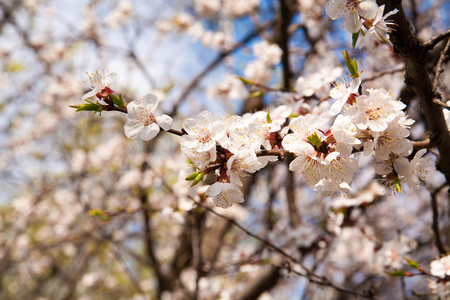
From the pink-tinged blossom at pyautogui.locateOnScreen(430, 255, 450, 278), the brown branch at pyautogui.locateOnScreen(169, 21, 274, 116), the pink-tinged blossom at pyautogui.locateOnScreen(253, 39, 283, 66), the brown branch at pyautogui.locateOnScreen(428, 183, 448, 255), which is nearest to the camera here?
the pink-tinged blossom at pyautogui.locateOnScreen(430, 255, 450, 278)

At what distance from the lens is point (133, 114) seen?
1104mm

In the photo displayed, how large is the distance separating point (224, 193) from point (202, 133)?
0.20 meters

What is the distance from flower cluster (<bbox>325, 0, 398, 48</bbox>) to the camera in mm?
1021

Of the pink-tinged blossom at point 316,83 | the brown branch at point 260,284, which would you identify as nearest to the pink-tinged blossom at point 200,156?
the pink-tinged blossom at point 316,83

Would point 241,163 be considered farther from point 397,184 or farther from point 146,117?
point 397,184

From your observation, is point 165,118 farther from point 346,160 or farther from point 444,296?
point 444,296

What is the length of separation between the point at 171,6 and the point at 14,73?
9.08ft

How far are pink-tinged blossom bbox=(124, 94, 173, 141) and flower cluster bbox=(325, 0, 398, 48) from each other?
24.0 inches

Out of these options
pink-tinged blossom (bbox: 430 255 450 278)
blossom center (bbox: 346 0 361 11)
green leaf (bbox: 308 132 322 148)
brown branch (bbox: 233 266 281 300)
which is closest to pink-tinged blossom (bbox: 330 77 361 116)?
green leaf (bbox: 308 132 322 148)

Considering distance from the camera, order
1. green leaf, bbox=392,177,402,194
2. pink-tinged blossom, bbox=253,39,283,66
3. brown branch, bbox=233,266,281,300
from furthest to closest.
→ pink-tinged blossom, bbox=253,39,283,66 < brown branch, bbox=233,266,281,300 < green leaf, bbox=392,177,402,194

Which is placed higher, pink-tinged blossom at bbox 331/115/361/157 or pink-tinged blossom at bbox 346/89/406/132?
pink-tinged blossom at bbox 346/89/406/132

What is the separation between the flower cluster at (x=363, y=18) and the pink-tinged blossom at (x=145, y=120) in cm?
61

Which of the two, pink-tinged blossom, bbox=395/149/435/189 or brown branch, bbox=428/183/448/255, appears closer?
pink-tinged blossom, bbox=395/149/435/189

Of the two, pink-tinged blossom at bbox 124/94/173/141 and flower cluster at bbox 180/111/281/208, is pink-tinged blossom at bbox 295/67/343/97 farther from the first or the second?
pink-tinged blossom at bbox 124/94/173/141
